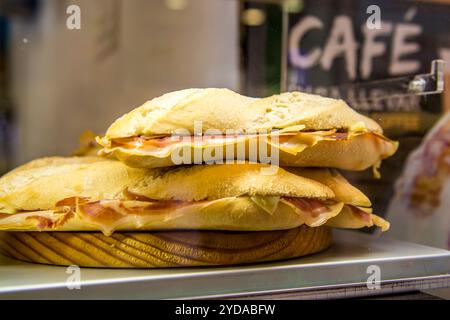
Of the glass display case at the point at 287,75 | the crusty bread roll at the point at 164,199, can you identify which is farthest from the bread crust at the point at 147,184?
the glass display case at the point at 287,75

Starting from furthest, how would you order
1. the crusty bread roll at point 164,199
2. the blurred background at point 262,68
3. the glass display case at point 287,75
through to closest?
the blurred background at point 262,68 → the glass display case at point 287,75 → the crusty bread roll at point 164,199

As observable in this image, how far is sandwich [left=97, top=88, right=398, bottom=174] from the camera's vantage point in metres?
0.81

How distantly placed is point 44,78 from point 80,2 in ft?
1.54

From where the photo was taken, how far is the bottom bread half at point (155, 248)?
824 millimetres

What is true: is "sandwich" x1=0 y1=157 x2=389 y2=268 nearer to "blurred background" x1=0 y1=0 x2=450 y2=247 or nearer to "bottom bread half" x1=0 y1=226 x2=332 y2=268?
"bottom bread half" x1=0 y1=226 x2=332 y2=268

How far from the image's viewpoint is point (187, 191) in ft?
2.66

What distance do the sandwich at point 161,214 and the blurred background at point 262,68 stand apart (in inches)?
8.6

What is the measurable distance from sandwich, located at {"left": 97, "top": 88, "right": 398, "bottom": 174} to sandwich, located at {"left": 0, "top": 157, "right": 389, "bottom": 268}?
30 millimetres

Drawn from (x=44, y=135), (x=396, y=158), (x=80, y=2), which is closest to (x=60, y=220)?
(x=80, y=2)

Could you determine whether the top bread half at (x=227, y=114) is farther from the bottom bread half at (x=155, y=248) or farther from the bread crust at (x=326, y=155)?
the bottom bread half at (x=155, y=248)

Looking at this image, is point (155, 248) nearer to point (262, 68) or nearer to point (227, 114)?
point (227, 114)

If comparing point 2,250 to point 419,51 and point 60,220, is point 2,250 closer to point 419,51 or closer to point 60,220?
point 60,220

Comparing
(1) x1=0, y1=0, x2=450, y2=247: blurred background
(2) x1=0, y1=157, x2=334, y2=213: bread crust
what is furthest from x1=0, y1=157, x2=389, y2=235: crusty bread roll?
(1) x1=0, y1=0, x2=450, y2=247: blurred background

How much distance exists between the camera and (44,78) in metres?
1.35
